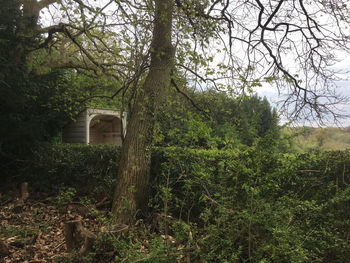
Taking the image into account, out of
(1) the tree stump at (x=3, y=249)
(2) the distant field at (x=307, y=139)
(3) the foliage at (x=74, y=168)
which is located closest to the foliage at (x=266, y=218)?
(2) the distant field at (x=307, y=139)

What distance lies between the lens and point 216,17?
17.4 ft

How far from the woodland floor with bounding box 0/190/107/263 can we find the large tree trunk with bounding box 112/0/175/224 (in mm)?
591

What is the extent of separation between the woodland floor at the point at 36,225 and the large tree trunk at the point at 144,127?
0.59 m

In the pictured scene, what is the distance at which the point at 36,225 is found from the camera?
4.50 meters

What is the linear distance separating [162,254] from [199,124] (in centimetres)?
155

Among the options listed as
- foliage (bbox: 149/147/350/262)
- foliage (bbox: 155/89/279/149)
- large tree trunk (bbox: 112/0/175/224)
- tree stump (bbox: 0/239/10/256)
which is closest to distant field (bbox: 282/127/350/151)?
foliage (bbox: 149/147/350/262)

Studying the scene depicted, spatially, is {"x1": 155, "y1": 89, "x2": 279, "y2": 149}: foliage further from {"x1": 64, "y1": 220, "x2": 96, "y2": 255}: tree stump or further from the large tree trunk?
{"x1": 64, "y1": 220, "x2": 96, "y2": 255}: tree stump

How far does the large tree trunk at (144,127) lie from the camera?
14.3ft

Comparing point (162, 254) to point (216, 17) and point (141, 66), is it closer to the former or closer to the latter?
point (141, 66)

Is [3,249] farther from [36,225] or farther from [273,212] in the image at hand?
[273,212]

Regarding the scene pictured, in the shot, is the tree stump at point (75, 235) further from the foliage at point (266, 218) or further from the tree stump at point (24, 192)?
the tree stump at point (24, 192)

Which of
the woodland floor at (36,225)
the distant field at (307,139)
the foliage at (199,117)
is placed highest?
the foliage at (199,117)

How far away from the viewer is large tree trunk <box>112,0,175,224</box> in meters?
4.36

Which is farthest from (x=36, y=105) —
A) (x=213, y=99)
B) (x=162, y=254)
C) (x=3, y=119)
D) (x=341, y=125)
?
(x=341, y=125)
